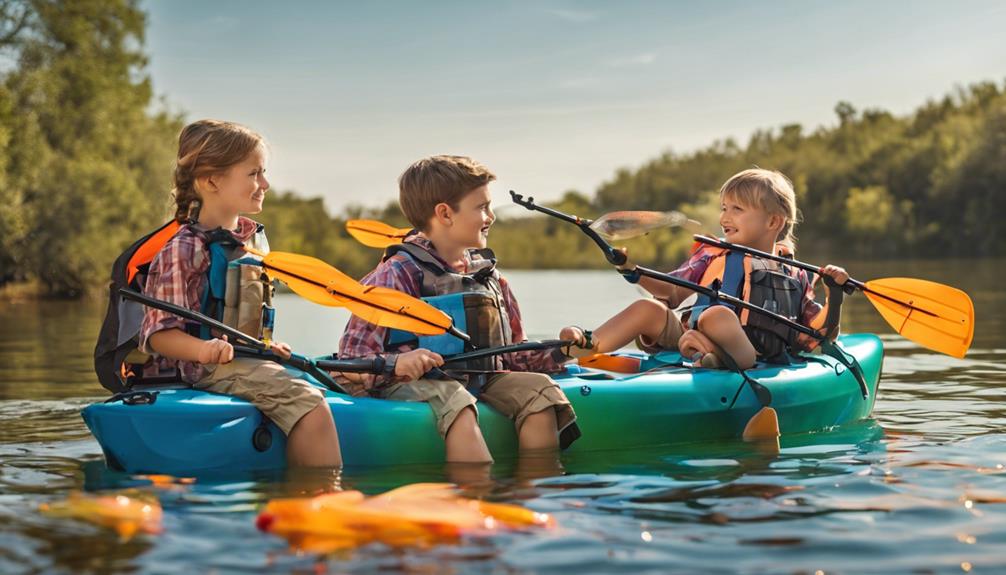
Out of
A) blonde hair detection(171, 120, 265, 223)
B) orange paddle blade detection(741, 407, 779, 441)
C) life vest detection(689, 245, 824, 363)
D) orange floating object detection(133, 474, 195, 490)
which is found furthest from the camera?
life vest detection(689, 245, 824, 363)

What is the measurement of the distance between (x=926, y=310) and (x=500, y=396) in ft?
7.98

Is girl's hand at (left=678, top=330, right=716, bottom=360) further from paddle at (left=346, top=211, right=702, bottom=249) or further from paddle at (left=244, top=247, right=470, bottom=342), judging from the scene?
paddle at (left=244, top=247, right=470, bottom=342)

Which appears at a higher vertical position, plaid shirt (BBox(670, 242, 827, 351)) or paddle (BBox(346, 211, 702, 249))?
paddle (BBox(346, 211, 702, 249))

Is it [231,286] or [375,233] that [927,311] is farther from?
[231,286]

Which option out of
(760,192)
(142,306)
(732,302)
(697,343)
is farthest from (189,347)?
(760,192)

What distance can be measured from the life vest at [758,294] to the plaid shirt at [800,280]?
0.27 ft

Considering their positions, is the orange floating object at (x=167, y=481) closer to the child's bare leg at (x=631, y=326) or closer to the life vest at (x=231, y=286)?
the life vest at (x=231, y=286)

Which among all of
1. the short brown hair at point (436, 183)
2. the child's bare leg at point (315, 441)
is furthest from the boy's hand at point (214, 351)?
the short brown hair at point (436, 183)

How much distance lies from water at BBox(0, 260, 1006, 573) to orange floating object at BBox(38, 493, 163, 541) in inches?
1.8

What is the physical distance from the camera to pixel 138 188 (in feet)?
85.4

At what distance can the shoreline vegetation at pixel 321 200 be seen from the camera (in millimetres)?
23359

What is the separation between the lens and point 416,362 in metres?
4.10

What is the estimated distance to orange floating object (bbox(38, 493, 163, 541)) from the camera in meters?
3.18

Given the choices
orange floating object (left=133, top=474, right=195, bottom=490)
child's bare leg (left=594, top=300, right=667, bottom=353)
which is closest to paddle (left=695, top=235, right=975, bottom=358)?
child's bare leg (left=594, top=300, right=667, bottom=353)
